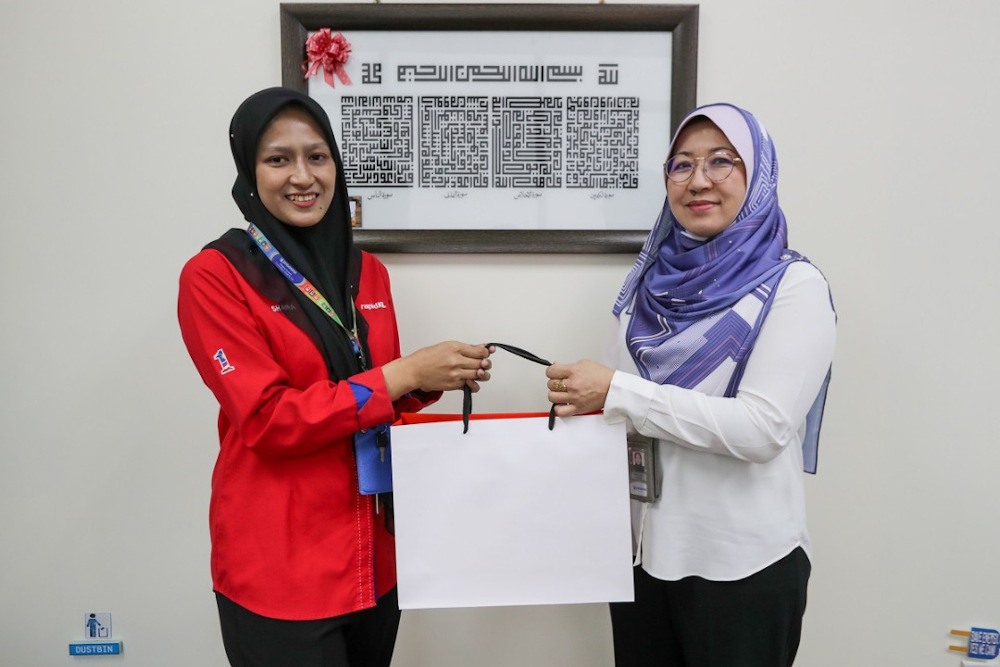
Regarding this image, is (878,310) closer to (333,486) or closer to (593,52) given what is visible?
(593,52)

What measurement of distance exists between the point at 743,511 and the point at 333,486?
70 cm

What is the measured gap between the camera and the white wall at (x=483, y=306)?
5.18ft

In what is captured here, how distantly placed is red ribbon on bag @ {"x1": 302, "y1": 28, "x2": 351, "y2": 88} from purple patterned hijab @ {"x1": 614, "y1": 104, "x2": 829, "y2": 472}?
85 cm

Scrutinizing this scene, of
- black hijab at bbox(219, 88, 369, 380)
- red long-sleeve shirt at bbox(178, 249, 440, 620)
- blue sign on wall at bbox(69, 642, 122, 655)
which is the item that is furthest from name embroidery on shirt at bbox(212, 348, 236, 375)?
blue sign on wall at bbox(69, 642, 122, 655)

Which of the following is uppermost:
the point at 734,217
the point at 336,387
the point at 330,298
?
the point at 734,217

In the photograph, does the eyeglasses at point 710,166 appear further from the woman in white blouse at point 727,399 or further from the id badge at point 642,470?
the id badge at point 642,470

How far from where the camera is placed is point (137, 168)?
1.61 metres

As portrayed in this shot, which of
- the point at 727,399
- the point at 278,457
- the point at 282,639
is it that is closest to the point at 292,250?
the point at 278,457

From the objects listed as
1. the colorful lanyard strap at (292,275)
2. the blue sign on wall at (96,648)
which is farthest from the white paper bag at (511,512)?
the blue sign on wall at (96,648)

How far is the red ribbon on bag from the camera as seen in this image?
154 centimetres

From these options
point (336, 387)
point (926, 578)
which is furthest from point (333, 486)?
point (926, 578)

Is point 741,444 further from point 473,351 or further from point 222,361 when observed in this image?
point 222,361

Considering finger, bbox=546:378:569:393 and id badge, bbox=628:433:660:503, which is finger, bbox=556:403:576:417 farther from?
id badge, bbox=628:433:660:503

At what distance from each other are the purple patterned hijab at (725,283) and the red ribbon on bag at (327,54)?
0.85 m
